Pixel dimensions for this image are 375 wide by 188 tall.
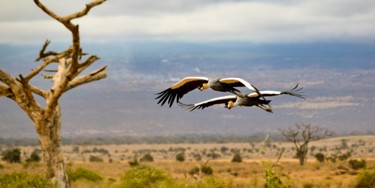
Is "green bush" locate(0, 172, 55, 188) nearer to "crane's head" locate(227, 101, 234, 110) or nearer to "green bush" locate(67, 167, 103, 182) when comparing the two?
"crane's head" locate(227, 101, 234, 110)

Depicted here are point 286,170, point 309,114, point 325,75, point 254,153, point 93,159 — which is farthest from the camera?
point 325,75

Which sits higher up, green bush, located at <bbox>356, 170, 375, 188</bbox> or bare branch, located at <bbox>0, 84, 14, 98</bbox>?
bare branch, located at <bbox>0, 84, 14, 98</bbox>

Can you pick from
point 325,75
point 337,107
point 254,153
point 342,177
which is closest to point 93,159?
point 254,153

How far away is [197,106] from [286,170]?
30.8 metres

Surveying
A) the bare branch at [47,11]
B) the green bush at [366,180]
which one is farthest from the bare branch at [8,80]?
the green bush at [366,180]

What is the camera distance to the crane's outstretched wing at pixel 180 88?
12750 mm

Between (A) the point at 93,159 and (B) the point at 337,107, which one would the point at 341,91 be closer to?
(B) the point at 337,107

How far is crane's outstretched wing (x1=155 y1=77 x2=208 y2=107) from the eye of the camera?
12750 millimetres

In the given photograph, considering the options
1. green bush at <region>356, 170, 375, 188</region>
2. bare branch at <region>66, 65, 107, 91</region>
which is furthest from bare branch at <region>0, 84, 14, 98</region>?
green bush at <region>356, 170, 375, 188</region>

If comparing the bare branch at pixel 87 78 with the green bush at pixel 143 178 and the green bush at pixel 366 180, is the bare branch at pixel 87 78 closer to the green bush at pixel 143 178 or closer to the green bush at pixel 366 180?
the green bush at pixel 143 178

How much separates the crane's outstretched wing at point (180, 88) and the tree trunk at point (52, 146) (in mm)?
5321

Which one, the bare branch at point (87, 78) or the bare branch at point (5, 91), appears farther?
the bare branch at point (87, 78)

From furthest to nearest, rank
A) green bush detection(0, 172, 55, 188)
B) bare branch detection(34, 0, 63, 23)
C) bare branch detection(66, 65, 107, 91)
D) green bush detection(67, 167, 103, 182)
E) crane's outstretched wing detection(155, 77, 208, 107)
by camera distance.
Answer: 1. green bush detection(67, 167, 103, 182)
2. bare branch detection(66, 65, 107, 91)
3. green bush detection(0, 172, 55, 188)
4. bare branch detection(34, 0, 63, 23)
5. crane's outstretched wing detection(155, 77, 208, 107)

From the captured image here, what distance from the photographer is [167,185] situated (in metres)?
21.7
